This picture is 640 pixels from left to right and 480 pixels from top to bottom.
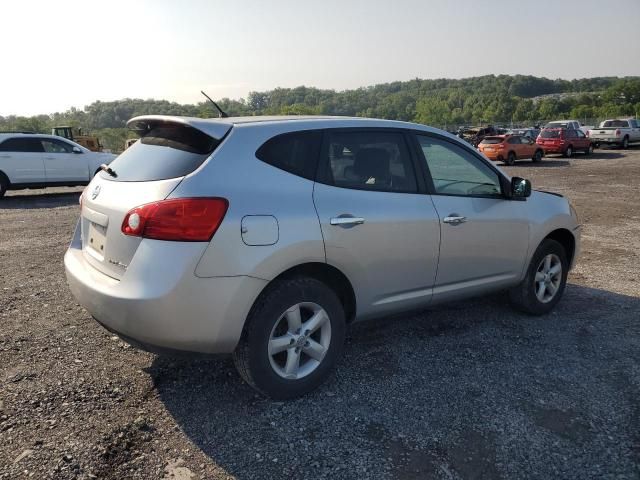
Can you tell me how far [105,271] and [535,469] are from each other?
2.59 m

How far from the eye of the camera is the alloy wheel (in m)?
3.26

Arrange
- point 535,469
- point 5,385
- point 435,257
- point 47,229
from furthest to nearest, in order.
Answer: point 47,229 → point 435,257 → point 5,385 → point 535,469

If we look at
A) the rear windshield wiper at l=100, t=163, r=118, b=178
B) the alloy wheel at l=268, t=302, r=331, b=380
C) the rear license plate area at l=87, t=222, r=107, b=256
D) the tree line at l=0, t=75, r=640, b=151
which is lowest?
the tree line at l=0, t=75, r=640, b=151

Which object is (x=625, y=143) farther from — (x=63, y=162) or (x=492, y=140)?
(x=63, y=162)

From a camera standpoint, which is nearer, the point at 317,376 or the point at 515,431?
the point at 515,431

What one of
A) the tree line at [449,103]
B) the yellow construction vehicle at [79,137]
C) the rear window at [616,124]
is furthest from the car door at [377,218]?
the tree line at [449,103]

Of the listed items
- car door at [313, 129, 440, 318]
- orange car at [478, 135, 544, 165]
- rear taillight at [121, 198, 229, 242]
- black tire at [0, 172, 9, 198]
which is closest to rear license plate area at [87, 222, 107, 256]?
rear taillight at [121, 198, 229, 242]

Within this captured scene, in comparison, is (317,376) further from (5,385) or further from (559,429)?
(5,385)

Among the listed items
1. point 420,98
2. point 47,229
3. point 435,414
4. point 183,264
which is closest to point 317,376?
point 435,414

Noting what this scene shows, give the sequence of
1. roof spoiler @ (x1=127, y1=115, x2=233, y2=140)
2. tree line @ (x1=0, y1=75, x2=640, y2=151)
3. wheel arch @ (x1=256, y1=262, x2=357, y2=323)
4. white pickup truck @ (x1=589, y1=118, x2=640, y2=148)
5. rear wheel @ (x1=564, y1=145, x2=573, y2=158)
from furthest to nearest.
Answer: tree line @ (x1=0, y1=75, x2=640, y2=151), white pickup truck @ (x1=589, y1=118, x2=640, y2=148), rear wheel @ (x1=564, y1=145, x2=573, y2=158), wheel arch @ (x1=256, y1=262, x2=357, y2=323), roof spoiler @ (x1=127, y1=115, x2=233, y2=140)

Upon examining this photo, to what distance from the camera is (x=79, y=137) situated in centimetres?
3120

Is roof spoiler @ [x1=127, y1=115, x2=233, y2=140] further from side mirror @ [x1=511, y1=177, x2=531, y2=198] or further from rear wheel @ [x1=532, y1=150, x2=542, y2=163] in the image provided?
rear wheel @ [x1=532, y1=150, x2=542, y2=163]

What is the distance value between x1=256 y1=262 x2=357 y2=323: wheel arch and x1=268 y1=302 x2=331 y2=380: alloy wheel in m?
0.20

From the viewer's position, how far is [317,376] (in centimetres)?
344
